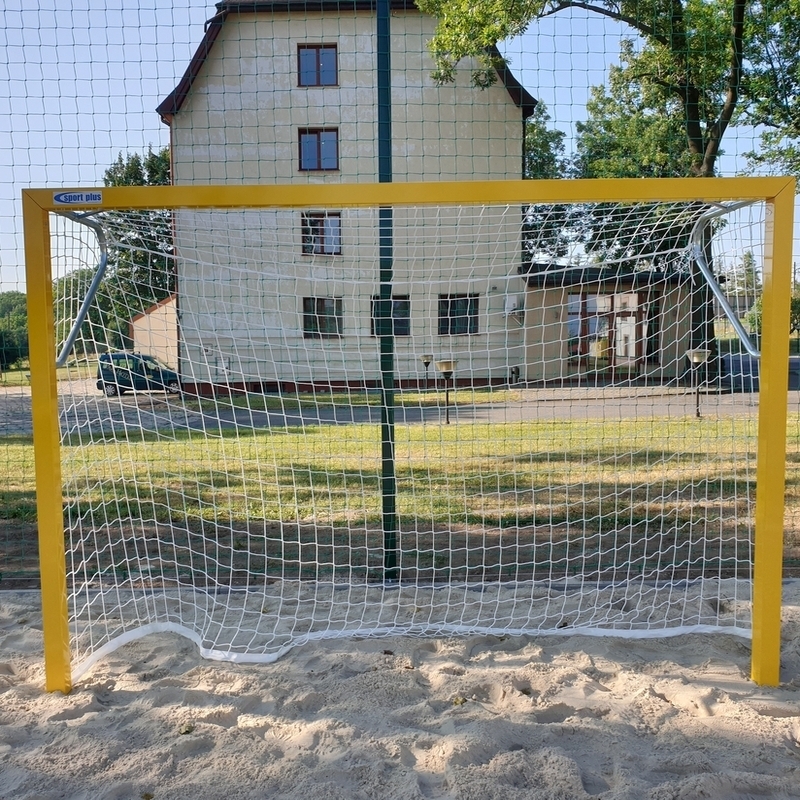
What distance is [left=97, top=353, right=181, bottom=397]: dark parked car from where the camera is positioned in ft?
12.0

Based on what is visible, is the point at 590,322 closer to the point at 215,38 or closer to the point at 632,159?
the point at 632,159

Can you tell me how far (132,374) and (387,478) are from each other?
4.68 ft

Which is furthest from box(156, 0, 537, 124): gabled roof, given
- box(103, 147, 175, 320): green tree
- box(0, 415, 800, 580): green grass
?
box(0, 415, 800, 580): green grass

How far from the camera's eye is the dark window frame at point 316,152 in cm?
505

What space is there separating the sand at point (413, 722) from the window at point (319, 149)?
3.46 meters

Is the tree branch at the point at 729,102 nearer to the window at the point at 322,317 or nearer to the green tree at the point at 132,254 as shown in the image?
the window at the point at 322,317

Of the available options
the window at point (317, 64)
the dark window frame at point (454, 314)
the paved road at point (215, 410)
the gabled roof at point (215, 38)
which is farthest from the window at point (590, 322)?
the window at point (317, 64)

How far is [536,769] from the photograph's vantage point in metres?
2.14

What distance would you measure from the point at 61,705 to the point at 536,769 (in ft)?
5.50

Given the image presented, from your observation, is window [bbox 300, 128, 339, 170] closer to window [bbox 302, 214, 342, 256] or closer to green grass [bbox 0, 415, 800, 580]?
window [bbox 302, 214, 342, 256]

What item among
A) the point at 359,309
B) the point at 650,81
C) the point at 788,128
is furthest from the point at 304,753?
the point at 788,128

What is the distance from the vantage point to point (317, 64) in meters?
4.97

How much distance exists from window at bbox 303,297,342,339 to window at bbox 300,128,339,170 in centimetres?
106

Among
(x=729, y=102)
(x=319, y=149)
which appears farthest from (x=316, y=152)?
(x=729, y=102)
